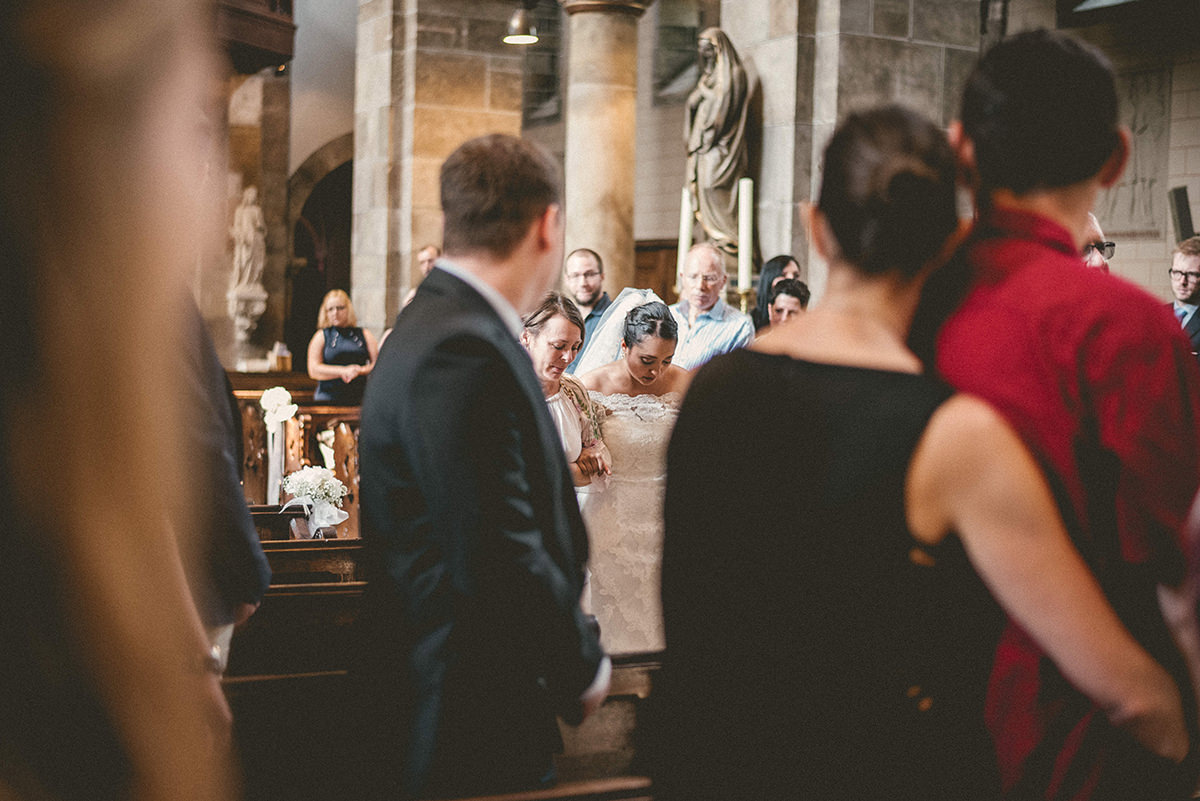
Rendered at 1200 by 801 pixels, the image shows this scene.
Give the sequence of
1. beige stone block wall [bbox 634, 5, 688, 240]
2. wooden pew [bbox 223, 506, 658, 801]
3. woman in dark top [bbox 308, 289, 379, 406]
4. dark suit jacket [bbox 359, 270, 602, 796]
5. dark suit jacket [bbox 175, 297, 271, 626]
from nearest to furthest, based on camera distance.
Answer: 1. dark suit jacket [bbox 359, 270, 602, 796]
2. dark suit jacket [bbox 175, 297, 271, 626]
3. wooden pew [bbox 223, 506, 658, 801]
4. woman in dark top [bbox 308, 289, 379, 406]
5. beige stone block wall [bbox 634, 5, 688, 240]

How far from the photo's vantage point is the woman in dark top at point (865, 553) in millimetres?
1250

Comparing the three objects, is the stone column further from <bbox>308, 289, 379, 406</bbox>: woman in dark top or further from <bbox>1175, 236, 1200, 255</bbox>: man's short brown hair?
<bbox>1175, 236, 1200, 255</bbox>: man's short brown hair

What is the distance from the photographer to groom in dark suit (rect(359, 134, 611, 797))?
1.73 metres

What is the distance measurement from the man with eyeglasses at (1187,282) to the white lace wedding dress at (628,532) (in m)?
2.51

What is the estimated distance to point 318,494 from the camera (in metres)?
5.02

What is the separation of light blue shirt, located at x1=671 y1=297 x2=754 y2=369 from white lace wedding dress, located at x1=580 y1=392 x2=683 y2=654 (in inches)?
33.9

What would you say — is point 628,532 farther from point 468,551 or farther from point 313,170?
Answer: point 313,170

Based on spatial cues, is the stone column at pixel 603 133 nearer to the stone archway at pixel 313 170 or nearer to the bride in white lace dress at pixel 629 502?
the bride in white lace dress at pixel 629 502

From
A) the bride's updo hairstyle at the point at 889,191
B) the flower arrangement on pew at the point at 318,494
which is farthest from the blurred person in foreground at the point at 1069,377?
the flower arrangement on pew at the point at 318,494

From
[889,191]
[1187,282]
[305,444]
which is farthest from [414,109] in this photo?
[889,191]

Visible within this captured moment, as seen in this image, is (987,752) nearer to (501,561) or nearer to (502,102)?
(501,561)

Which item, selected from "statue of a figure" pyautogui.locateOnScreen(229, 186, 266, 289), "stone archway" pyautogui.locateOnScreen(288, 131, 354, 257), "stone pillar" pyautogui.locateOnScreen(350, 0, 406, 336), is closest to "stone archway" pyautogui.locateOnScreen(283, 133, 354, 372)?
"stone archway" pyautogui.locateOnScreen(288, 131, 354, 257)

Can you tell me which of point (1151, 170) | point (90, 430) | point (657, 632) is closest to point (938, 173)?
point (90, 430)

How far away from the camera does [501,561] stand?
173 cm
